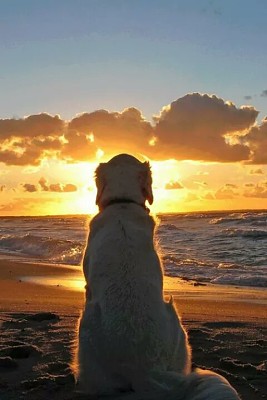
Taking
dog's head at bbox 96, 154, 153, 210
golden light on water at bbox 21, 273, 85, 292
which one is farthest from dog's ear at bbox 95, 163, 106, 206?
golden light on water at bbox 21, 273, 85, 292

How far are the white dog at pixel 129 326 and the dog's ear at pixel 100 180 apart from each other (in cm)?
59

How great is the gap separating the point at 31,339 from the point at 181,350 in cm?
293

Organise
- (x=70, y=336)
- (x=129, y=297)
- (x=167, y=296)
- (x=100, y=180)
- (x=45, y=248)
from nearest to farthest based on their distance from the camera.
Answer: (x=129, y=297)
(x=100, y=180)
(x=70, y=336)
(x=167, y=296)
(x=45, y=248)

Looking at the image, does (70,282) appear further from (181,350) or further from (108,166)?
(181,350)

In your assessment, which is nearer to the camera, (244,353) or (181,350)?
(181,350)

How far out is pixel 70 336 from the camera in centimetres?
716

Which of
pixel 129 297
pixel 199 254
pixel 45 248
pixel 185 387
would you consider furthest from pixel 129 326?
pixel 45 248

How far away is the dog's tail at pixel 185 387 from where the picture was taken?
314cm

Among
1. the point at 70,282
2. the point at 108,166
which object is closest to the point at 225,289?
the point at 70,282

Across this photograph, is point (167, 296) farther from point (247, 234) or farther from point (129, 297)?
point (247, 234)

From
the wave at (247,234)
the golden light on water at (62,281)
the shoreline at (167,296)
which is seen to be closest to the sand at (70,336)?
the shoreline at (167,296)

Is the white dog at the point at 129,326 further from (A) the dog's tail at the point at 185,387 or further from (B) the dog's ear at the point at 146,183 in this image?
(B) the dog's ear at the point at 146,183

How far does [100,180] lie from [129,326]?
1917 millimetres

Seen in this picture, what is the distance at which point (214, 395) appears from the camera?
3096mm
